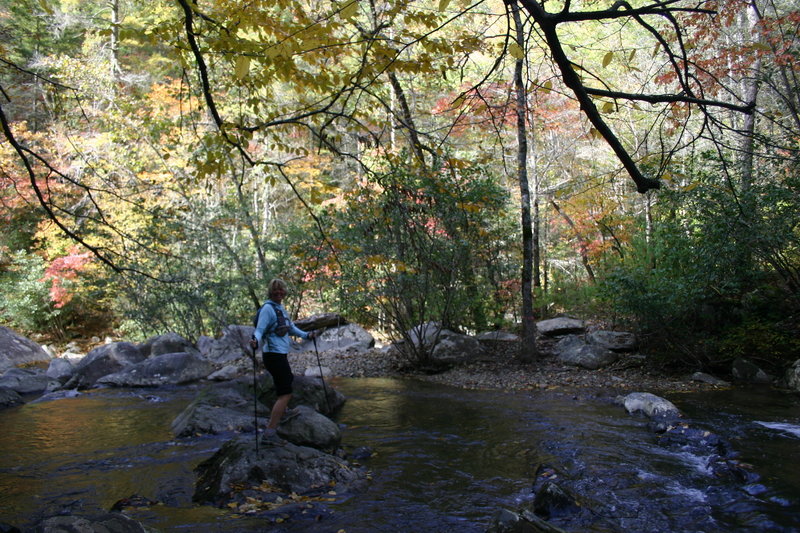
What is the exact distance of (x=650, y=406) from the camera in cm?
680

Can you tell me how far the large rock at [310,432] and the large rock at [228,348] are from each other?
768 centimetres

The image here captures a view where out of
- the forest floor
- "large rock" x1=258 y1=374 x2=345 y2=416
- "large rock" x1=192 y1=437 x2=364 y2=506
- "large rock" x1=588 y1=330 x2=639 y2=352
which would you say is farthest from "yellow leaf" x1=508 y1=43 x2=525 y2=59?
"large rock" x1=588 y1=330 x2=639 y2=352

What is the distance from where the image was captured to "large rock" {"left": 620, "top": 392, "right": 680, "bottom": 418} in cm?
658

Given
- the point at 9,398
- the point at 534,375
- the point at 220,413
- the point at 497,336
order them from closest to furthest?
the point at 220,413 → the point at 9,398 → the point at 534,375 → the point at 497,336

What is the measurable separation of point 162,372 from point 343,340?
15.5 feet

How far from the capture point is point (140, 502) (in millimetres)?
4430

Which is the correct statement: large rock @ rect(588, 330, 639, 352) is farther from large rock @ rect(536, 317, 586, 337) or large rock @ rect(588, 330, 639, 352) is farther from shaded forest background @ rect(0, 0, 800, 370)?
large rock @ rect(536, 317, 586, 337)

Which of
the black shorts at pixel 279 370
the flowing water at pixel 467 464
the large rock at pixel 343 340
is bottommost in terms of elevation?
the flowing water at pixel 467 464

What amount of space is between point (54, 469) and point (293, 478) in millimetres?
2814

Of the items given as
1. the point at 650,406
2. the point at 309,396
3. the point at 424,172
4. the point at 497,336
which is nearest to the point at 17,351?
the point at 309,396

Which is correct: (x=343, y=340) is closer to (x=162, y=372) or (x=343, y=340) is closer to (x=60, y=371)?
(x=162, y=372)

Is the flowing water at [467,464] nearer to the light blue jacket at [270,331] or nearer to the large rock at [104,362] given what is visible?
the light blue jacket at [270,331]

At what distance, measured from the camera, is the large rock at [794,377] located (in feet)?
24.7

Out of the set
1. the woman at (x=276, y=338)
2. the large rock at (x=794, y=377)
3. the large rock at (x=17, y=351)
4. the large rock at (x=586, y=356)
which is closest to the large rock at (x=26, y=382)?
the large rock at (x=17, y=351)
